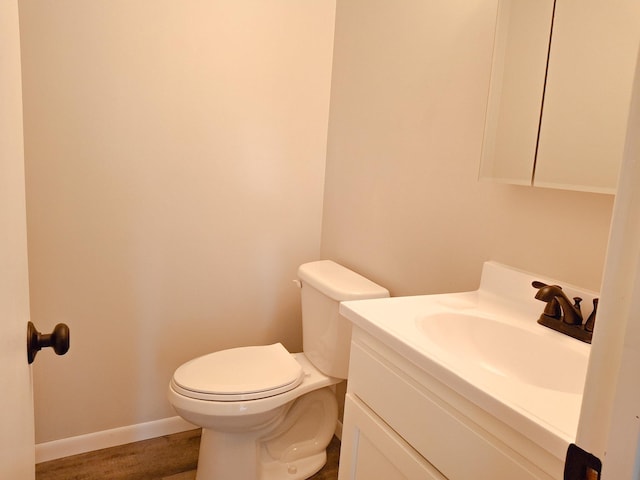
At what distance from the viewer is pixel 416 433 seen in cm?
91

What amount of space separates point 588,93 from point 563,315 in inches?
20.1

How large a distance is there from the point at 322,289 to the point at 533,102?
91 centimetres

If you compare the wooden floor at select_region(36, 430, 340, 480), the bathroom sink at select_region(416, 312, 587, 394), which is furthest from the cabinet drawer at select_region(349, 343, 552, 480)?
the wooden floor at select_region(36, 430, 340, 480)

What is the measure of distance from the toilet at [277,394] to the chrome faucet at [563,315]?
0.65 meters

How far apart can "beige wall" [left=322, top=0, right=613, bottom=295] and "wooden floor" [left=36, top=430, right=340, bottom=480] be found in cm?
98

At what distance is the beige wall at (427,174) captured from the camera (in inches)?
46.7

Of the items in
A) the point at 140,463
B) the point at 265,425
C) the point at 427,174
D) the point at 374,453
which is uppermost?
the point at 427,174

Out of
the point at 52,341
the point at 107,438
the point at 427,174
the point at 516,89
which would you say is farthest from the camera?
the point at 107,438

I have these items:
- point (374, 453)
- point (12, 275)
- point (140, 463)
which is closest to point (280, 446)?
point (140, 463)

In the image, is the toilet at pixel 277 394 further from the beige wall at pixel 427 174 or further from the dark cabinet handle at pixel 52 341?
the dark cabinet handle at pixel 52 341

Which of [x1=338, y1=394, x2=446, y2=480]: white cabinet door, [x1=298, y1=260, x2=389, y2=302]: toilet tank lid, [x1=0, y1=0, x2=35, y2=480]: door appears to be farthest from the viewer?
[x1=298, y1=260, x2=389, y2=302]: toilet tank lid

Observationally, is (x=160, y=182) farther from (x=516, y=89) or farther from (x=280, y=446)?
(x=516, y=89)

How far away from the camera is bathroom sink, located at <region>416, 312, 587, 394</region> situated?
3.14ft

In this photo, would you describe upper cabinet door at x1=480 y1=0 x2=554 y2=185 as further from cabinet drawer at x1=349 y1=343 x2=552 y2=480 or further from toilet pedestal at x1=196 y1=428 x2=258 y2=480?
toilet pedestal at x1=196 y1=428 x2=258 y2=480
